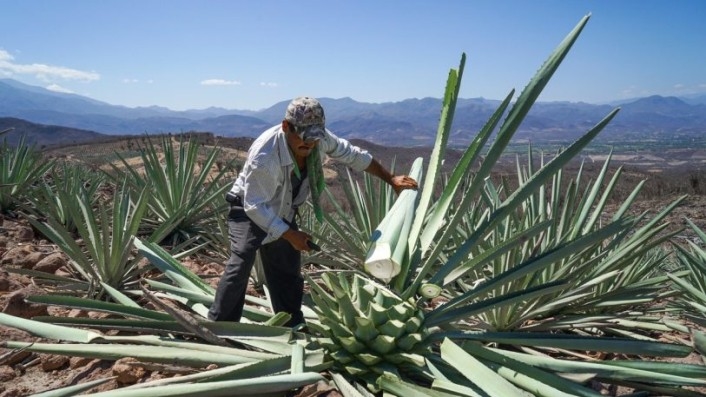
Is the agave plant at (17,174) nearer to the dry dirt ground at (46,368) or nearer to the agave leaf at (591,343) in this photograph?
the dry dirt ground at (46,368)

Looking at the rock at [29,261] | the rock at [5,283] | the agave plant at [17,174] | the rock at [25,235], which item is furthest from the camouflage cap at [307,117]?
the agave plant at [17,174]

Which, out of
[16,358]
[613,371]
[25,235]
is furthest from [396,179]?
[25,235]

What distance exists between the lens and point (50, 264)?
2979 millimetres

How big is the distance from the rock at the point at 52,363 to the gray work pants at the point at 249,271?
554 millimetres

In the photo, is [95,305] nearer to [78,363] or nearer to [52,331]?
[52,331]

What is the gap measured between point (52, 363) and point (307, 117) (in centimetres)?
133

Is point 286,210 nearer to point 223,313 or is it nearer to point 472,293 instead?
point 223,313

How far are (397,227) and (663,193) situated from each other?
19.6 metres

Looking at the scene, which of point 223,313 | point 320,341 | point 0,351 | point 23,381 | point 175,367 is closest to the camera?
point 175,367

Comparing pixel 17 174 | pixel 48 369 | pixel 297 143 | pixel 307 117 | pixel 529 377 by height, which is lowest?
pixel 48 369

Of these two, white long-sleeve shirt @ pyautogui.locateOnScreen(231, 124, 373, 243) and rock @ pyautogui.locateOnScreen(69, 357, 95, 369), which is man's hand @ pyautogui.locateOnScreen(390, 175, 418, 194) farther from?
rock @ pyautogui.locateOnScreen(69, 357, 95, 369)

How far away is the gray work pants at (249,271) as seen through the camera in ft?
6.97

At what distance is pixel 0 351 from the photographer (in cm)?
198

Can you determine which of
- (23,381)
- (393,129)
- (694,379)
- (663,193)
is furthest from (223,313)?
(393,129)
